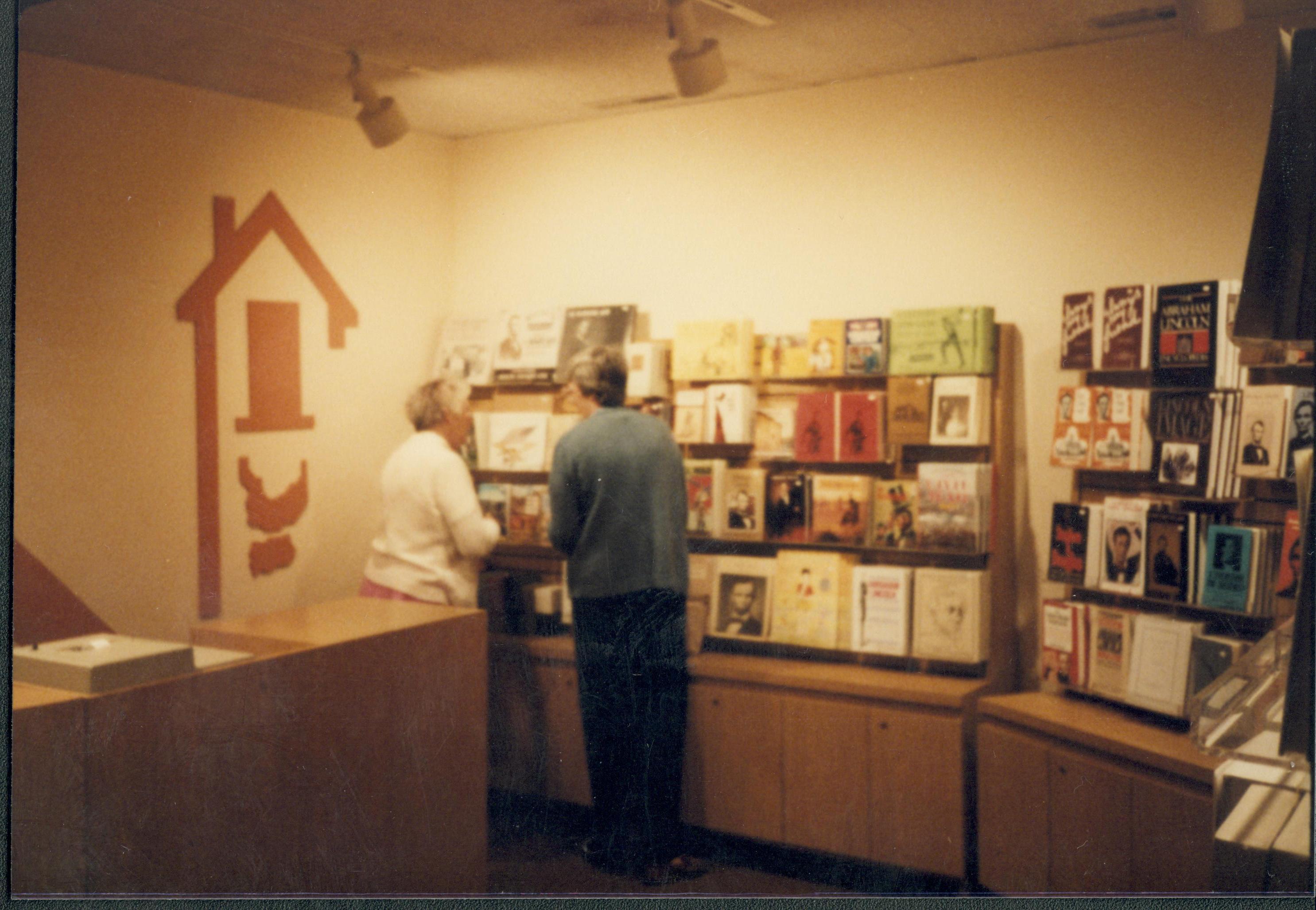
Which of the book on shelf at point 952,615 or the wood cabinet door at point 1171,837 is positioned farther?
the book on shelf at point 952,615

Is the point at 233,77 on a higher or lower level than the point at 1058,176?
higher

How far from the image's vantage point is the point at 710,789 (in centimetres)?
393

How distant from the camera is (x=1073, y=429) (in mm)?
3389

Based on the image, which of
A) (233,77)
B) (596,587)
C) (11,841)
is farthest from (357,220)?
(11,841)

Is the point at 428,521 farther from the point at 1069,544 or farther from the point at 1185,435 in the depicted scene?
the point at 1185,435

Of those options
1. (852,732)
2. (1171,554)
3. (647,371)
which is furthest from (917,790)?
(647,371)

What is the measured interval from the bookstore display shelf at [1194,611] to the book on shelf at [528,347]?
90.1 inches

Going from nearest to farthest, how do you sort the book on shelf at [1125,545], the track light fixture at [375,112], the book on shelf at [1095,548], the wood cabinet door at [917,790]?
1. the book on shelf at [1125,545]
2. the book on shelf at [1095,548]
3. the wood cabinet door at [917,790]
4. the track light fixture at [375,112]

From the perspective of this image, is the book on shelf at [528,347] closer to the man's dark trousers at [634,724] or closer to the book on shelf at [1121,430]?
the man's dark trousers at [634,724]

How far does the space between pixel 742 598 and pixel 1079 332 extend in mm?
1510

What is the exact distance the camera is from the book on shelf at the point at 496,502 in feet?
15.2

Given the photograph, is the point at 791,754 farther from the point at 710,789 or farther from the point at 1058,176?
the point at 1058,176

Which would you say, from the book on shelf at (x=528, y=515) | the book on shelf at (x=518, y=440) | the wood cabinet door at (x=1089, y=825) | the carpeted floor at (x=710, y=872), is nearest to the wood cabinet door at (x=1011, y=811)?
the wood cabinet door at (x=1089, y=825)

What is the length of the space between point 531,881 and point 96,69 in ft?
10.2
